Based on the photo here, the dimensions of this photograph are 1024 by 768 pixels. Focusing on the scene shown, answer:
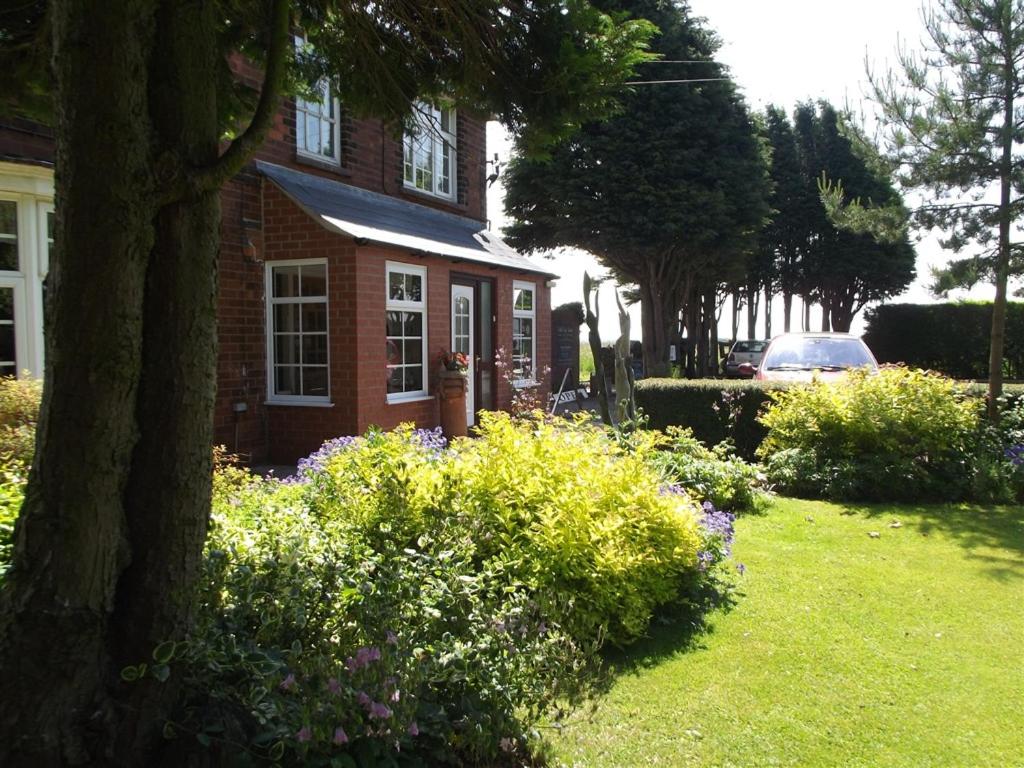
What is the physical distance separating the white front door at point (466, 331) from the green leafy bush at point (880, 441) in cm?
554

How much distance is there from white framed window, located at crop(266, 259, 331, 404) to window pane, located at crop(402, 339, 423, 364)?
1438mm

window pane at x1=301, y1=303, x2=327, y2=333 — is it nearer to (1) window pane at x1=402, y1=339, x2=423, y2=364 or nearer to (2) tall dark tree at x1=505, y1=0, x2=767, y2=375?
(1) window pane at x1=402, y1=339, x2=423, y2=364

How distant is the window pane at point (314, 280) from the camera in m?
10.0

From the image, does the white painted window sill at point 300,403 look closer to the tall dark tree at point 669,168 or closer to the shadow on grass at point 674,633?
the shadow on grass at point 674,633

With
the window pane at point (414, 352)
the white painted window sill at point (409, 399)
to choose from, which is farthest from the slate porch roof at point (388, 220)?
the white painted window sill at point (409, 399)

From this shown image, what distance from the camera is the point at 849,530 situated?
6.56 m

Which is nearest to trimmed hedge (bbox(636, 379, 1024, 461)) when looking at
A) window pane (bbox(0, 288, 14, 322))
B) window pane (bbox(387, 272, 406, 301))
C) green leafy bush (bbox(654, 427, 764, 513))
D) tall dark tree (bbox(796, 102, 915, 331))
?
green leafy bush (bbox(654, 427, 764, 513))

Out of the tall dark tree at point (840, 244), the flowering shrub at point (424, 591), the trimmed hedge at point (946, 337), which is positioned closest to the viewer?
the flowering shrub at point (424, 591)

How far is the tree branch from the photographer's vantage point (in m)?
2.45

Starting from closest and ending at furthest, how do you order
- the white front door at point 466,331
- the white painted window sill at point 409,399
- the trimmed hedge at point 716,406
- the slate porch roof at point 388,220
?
the trimmed hedge at point 716,406 → the slate porch roof at point 388,220 → the white painted window sill at point 409,399 → the white front door at point 466,331

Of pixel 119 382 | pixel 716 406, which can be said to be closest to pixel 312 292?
pixel 716 406

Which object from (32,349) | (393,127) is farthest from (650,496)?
(32,349)

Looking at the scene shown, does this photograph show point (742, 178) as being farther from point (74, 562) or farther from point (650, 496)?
point (74, 562)

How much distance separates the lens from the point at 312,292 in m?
10.1
